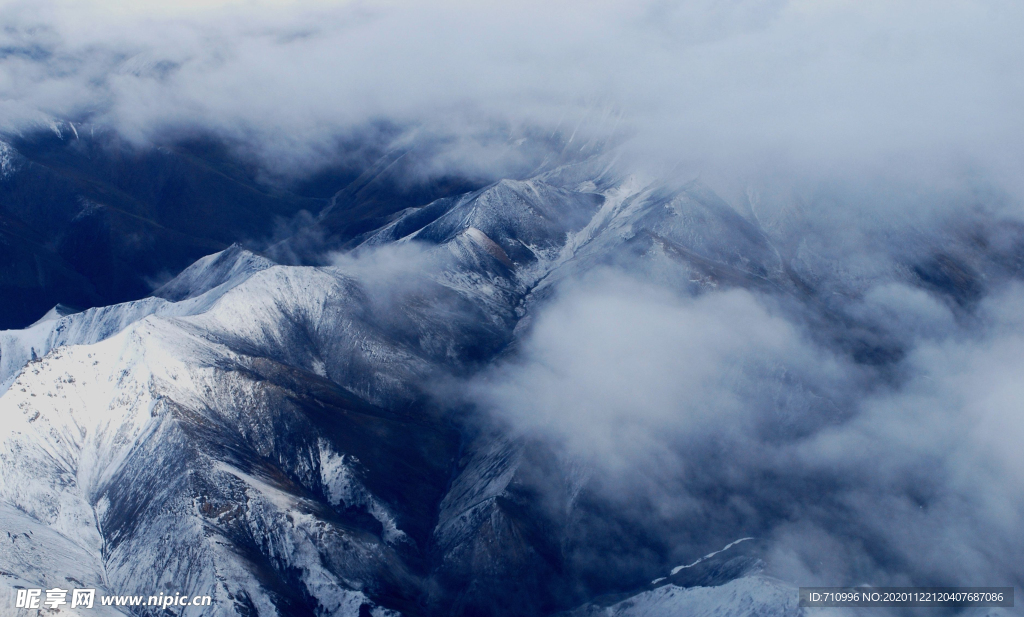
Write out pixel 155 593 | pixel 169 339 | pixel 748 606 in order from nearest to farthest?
pixel 748 606
pixel 155 593
pixel 169 339

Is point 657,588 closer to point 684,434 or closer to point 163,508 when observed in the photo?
point 684,434

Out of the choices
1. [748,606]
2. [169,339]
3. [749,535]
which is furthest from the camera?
[169,339]

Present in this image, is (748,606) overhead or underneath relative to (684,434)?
overhead

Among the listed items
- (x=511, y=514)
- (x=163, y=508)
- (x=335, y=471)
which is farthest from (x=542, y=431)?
(x=163, y=508)

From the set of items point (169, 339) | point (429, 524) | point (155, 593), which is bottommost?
point (429, 524)

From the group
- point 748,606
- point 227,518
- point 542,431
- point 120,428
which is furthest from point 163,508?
point 748,606

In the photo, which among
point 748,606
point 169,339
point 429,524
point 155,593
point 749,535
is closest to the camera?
point 748,606

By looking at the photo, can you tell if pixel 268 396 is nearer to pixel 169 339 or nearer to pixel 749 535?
pixel 169 339

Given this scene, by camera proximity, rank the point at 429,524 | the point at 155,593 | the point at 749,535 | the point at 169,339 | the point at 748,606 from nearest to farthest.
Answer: the point at 748,606, the point at 155,593, the point at 749,535, the point at 429,524, the point at 169,339

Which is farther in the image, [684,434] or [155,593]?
[684,434]
